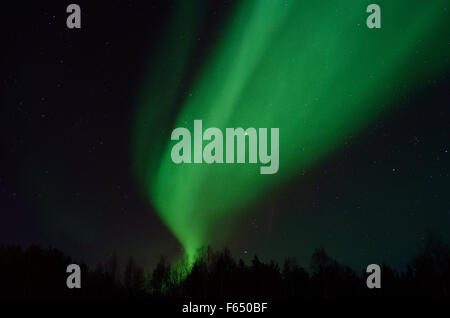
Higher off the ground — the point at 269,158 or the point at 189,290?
the point at 269,158

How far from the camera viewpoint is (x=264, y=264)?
49.7 meters

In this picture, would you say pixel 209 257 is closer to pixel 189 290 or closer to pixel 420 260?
pixel 189 290

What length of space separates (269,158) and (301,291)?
3632 cm

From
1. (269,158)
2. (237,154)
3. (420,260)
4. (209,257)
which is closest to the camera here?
(237,154)

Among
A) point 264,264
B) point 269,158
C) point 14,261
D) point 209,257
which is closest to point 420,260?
point 264,264

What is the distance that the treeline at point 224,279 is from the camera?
126ft

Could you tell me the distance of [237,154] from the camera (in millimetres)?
14695

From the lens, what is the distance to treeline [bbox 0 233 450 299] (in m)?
38.3

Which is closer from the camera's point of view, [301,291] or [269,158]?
[269,158]

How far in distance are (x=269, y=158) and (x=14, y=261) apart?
3981cm

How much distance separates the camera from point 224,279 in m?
47.9
